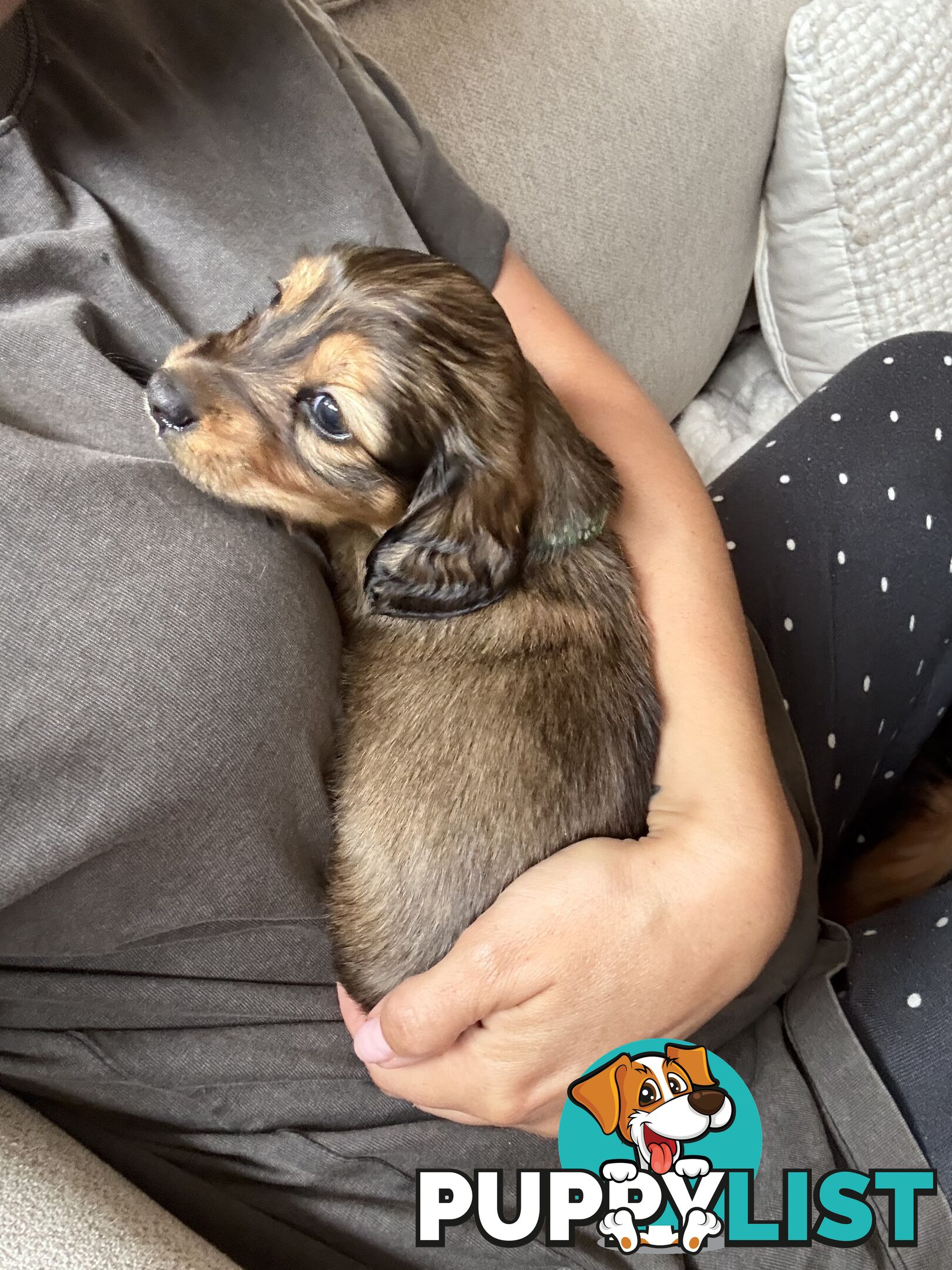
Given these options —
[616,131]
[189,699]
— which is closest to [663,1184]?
[189,699]

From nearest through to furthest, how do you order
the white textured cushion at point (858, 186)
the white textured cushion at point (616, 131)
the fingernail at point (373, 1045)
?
the fingernail at point (373, 1045) < the white textured cushion at point (616, 131) < the white textured cushion at point (858, 186)

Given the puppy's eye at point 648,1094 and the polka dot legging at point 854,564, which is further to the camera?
the polka dot legging at point 854,564

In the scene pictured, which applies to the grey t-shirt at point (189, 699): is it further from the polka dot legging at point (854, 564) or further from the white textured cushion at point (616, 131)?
the white textured cushion at point (616, 131)

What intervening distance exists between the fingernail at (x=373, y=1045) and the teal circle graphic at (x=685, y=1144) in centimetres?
18

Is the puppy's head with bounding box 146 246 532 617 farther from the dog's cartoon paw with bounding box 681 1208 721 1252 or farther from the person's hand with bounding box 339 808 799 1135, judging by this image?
the dog's cartoon paw with bounding box 681 1208 721 1252

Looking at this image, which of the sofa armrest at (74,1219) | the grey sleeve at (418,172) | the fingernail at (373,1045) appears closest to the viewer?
the sofa armrest at (74,1219)

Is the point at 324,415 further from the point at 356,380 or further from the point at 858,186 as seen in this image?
the point at 858,186

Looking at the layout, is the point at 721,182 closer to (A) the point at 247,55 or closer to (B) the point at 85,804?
(A) the point at 247,55

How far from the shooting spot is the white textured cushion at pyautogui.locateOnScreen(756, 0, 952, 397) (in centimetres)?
181

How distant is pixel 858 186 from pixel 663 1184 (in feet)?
5.97

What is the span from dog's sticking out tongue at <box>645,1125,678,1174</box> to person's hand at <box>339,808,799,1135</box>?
111mm

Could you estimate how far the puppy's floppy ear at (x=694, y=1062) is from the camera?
2.97 feet

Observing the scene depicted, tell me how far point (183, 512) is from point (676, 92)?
143 centimetres

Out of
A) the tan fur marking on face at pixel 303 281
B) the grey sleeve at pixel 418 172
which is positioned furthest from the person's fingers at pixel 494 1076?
the grey sleeve at pixel 418 172
